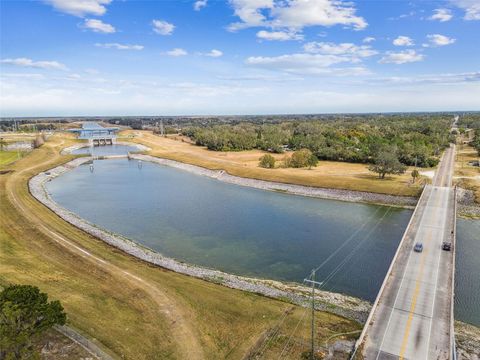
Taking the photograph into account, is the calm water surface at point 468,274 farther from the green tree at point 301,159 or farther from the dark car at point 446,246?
the green tree at point 301,159

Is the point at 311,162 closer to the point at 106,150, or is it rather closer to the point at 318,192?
the point at 318,192

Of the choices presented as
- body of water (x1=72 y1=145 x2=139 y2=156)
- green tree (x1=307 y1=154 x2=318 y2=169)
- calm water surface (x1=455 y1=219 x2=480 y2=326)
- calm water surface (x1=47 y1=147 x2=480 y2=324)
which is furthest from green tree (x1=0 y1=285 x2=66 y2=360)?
body of water (x1=72 y1=145 x2=139 y2=156)

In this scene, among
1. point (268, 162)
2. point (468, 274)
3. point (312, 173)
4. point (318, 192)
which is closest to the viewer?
point (468, 274)

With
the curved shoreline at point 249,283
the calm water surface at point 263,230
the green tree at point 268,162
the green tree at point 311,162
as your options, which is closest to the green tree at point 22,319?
the curved shoreline at point 249,283

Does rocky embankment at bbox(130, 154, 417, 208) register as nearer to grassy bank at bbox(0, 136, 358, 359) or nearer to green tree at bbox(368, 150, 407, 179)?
green tree at bbox(368, 150, 407, 179)

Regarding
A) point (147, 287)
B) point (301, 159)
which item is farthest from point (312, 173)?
point (147, 287)

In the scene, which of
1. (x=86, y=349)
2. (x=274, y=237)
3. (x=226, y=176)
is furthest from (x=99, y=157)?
(x=86, y=349)
